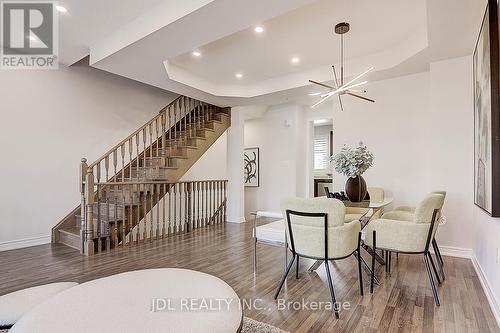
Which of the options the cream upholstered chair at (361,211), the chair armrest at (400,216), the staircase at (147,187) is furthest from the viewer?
the staircase at (147,187)

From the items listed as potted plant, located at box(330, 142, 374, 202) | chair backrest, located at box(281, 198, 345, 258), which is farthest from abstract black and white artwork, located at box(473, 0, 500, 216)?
chair backrest, located at box(281, 198, 345, 258)

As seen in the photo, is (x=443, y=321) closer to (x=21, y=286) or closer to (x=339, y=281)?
(x=339, y=281)

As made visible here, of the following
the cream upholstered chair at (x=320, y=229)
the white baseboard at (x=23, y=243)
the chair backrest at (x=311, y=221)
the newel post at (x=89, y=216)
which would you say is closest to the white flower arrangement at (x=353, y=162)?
the cream upholstered chair at (x=320, y=229)

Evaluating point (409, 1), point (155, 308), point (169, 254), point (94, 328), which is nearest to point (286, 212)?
point (155, 308)

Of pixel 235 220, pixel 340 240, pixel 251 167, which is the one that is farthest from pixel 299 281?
pixel 251 167

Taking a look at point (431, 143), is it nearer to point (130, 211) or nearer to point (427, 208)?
point (427, 208)

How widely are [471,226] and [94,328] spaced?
14.4ft

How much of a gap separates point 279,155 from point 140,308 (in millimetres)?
6007

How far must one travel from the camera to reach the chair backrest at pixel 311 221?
85.9 inches

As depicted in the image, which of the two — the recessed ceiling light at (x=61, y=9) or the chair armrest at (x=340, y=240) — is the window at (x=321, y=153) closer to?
the chair armrest at (x=340, y=240)

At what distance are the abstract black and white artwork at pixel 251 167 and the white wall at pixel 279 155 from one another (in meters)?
0.12

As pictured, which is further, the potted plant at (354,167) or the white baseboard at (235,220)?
the white baseboard at (235,220)

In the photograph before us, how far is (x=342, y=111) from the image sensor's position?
509 cm

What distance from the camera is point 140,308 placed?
1202 millimetres
